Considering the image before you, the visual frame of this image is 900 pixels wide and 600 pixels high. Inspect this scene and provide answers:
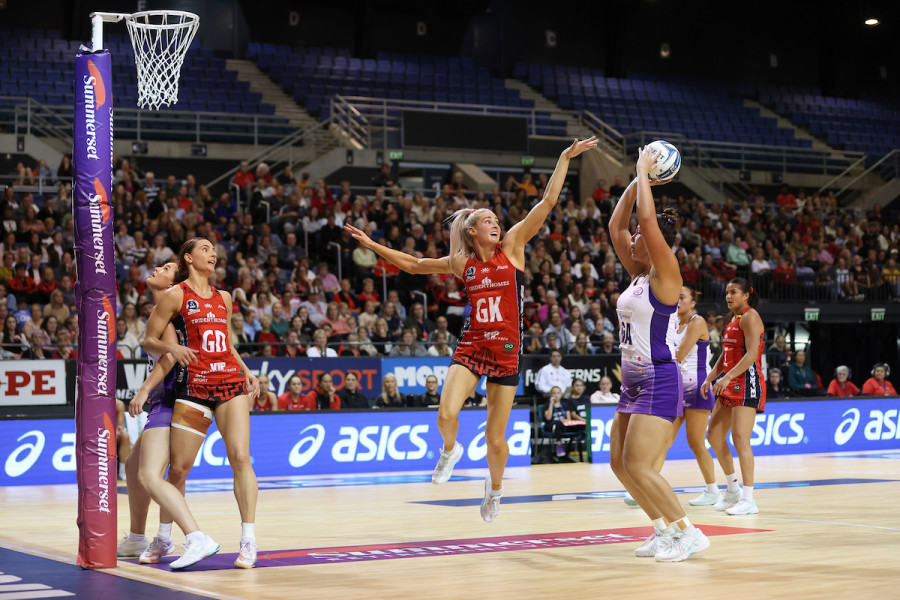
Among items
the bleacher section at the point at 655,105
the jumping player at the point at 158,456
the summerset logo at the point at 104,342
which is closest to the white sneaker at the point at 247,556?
the jumping player at the point at 158,456

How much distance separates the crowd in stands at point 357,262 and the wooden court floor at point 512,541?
380 cm

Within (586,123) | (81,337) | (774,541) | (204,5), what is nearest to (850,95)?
(586,123)

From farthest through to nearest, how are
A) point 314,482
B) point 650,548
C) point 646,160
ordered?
point 314,482
point 650,548
point 646,160

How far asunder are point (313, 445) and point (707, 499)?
20.6 ft

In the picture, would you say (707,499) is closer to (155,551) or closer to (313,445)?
(155,551)

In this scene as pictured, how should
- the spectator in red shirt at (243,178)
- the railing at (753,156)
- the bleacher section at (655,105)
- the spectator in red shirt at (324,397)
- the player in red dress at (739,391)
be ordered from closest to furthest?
the player in red dress at (739,391)
the spectator in red shirt at (324,397)
the spectator in red shirt at (243,178)
the railing at (753,156)
the bleacher section at (655,105)

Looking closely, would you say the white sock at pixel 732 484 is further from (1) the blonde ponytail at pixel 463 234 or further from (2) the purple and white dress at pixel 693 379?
(1) the blonde ponytail at pixel 463 234

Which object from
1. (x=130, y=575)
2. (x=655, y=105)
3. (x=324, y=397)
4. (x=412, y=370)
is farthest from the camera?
(x=655, y=105)

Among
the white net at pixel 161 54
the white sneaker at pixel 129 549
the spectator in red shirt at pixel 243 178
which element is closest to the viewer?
the white sneaker at pixel 129 549

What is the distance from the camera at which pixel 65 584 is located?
6.43m

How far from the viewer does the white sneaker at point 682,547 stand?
722cm

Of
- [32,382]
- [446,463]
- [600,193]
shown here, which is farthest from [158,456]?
[600,193]

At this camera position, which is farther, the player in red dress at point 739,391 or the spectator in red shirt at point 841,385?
the spectator in red shirt at point 841,385

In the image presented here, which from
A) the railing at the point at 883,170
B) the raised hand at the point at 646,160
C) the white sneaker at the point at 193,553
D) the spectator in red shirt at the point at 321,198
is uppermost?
the railing at the point at 883,170
